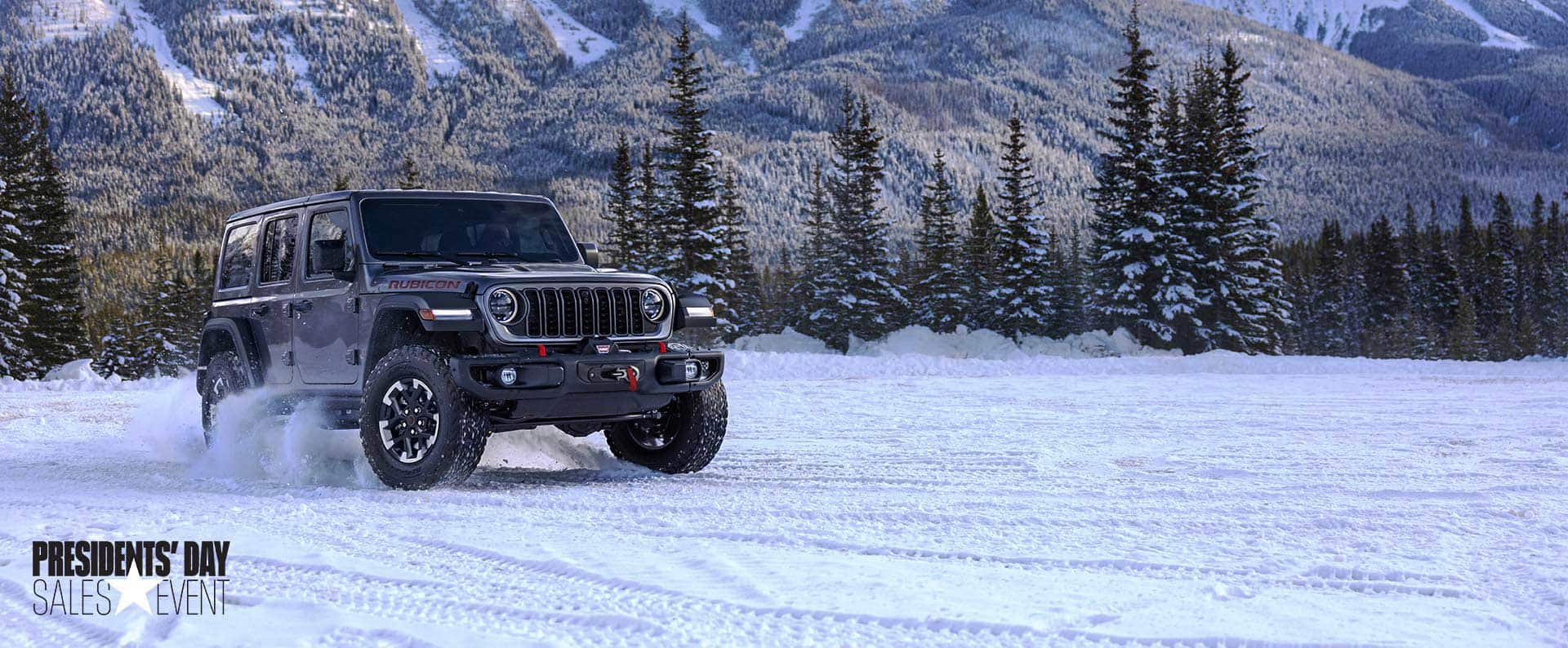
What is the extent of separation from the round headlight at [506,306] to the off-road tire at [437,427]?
17.5 inches

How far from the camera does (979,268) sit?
187ft

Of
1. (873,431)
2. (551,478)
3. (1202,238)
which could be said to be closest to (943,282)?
(1202,238)

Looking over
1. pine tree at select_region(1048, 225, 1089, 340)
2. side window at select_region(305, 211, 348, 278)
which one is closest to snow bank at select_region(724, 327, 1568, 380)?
side window at select_region(305, 211, 348, 278)

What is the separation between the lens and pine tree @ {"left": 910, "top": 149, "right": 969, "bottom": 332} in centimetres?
5591

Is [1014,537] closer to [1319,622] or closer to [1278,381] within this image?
[1319,622]

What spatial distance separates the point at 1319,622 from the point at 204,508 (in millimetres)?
6082

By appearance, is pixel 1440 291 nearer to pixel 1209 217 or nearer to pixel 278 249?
pixel 1209 217

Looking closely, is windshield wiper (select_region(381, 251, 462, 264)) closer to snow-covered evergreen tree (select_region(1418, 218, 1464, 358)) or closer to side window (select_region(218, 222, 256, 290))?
side window (select_region(218, 222, 256, 290))

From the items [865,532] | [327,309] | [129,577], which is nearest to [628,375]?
[865,532]

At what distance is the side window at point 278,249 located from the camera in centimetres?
941

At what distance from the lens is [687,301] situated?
872 cm

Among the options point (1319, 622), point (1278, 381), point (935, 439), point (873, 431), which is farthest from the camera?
point (1278, 381)

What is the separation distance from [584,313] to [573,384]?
587 mm

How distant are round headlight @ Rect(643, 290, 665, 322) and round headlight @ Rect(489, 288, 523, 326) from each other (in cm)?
94
